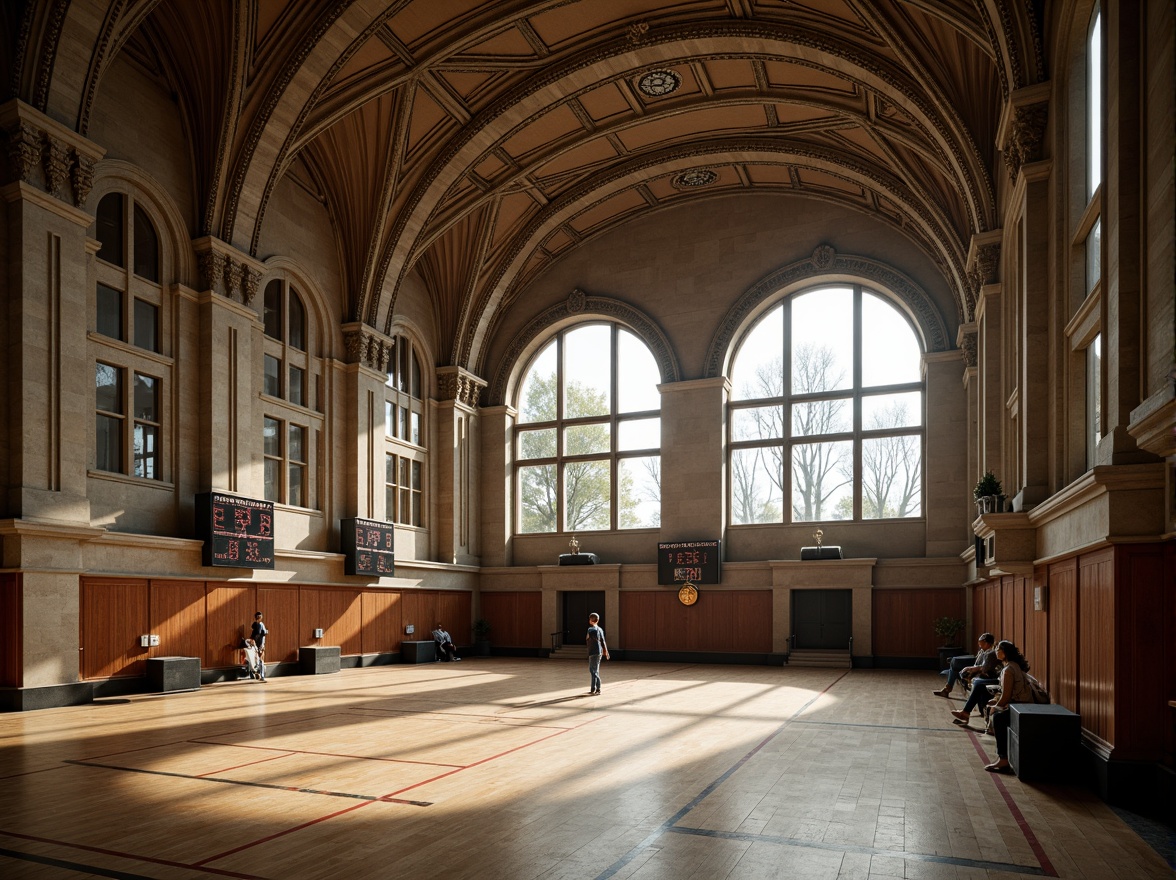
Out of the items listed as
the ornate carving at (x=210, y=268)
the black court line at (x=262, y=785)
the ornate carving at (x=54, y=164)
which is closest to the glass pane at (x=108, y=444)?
the ornate carving at (x=210, y=268)

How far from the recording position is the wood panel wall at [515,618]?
28.6 meters

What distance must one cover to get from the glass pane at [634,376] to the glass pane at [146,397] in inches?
580

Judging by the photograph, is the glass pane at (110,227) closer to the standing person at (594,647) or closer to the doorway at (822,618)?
the standing person at (594,647)

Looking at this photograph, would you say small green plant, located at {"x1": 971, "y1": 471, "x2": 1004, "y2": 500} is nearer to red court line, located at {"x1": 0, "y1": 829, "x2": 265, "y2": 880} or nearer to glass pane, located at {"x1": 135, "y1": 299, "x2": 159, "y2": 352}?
red court line, located at {"x1": 0, "y1": 829, "x2": 265, "y2": 880}

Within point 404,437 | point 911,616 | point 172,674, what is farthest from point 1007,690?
point 404,437

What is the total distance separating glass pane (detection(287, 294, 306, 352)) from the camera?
2266cm

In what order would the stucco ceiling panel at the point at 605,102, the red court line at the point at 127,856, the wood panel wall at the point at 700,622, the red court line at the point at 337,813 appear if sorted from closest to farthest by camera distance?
the red court line at the point at 127,856 < the red court line at the point at 337,813 < the stucco ceiling panel at the point at 605,102 < the wood panel wall at the point at 700,622

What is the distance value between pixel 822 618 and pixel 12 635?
19839 mm

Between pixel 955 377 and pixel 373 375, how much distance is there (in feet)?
53.1

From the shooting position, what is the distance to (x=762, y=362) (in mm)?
27359

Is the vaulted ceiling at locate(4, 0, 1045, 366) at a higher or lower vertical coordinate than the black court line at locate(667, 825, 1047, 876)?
higher

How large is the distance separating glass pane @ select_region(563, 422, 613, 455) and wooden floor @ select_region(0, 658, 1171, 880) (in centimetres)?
1529

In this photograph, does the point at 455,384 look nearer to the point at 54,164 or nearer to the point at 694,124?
the point at 694,124

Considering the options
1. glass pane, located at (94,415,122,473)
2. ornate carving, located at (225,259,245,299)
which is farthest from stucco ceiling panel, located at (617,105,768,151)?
glass pane, located at (94,415,122,473)
